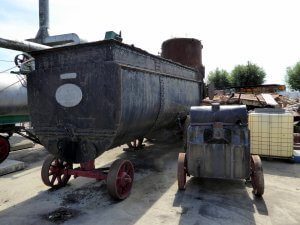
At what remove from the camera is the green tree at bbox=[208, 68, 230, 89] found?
5328 cm

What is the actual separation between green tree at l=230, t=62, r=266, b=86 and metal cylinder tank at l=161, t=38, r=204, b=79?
38999mm

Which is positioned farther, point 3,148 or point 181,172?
point 3,148

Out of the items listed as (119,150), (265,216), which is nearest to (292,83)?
(119,150)

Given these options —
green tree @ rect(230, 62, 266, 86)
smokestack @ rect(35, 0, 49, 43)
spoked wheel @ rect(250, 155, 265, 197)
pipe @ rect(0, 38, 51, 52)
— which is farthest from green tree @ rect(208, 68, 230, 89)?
spoked wheel @ rect(250, 155, 265, 197)

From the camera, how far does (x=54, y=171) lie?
560cm

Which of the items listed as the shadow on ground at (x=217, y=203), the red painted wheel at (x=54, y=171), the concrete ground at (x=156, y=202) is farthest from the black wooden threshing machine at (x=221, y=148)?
the red painted wheel at (x=54, y=171)

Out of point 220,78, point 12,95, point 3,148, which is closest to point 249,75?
point 220,78

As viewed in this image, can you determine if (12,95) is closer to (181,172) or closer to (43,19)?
(181,172)

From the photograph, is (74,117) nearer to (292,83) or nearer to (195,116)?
(195,116)

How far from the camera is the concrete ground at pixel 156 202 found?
13.9ft

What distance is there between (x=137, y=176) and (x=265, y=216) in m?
3.09

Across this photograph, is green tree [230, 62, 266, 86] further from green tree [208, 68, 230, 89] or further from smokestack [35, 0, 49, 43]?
smokestack [35, 0, 49, 43]

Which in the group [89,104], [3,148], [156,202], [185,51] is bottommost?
[156,202]

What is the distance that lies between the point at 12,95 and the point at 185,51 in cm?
683
